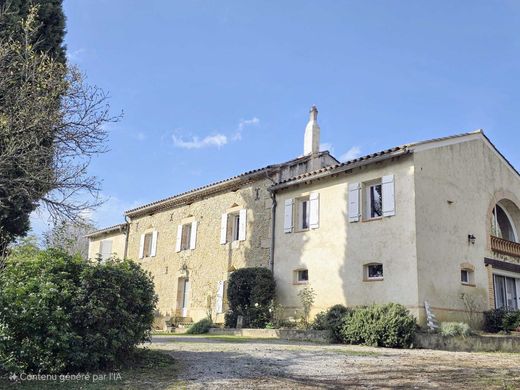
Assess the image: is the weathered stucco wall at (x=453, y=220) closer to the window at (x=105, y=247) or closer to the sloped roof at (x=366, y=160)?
the sloped roof at (x=366, y=160)

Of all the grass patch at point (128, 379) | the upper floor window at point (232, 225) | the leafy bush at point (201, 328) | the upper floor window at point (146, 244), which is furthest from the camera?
the upper floor window at point (146, 244)

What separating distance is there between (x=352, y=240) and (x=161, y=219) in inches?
473

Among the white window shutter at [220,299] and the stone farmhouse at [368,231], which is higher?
the stone farmhouse at [368,231]

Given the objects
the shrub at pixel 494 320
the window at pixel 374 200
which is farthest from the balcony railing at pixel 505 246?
the window at pixel 374 200

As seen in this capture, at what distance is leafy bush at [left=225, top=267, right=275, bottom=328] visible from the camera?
17078 mm

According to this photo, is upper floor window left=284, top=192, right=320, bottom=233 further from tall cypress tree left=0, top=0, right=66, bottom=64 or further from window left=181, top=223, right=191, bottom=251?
tall cypress tree left=0, top=0, right=66, bottom=64

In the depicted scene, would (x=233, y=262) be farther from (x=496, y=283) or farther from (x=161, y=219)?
(x=496, y=283)

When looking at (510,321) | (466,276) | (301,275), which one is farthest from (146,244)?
(510,321)

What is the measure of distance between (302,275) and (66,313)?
1138 centimetres

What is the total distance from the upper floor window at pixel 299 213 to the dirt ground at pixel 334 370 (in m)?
7.74

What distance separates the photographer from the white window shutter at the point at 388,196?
48.5 ft

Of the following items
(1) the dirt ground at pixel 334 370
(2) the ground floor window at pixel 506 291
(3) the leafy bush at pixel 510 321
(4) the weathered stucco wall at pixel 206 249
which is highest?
(4) the weathered stucco wall at pixel 206 249

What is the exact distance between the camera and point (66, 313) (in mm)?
6855

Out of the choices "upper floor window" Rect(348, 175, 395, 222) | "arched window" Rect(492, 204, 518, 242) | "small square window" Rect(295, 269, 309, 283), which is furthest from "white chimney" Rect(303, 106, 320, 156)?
"arched window" Rect(492, 204, 518, 242)
